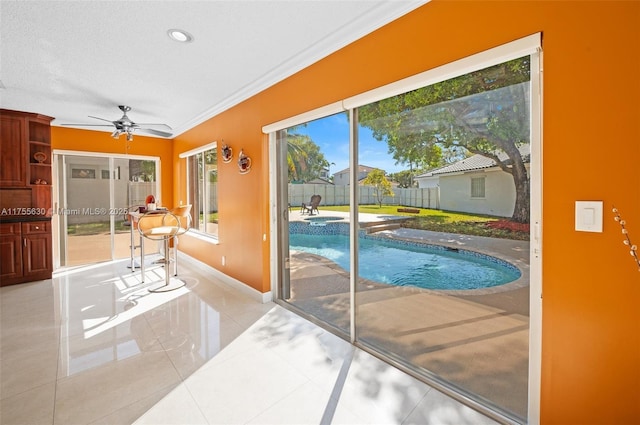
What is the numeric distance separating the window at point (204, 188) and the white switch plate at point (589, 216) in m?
4.21

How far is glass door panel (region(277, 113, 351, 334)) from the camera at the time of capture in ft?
8.71

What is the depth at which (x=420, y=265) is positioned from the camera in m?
2.29

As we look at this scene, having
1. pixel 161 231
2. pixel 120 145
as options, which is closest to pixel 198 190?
pixel 161 231

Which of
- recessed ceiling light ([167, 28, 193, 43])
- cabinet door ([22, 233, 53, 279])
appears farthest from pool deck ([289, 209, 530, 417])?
cabinet door ([22, 233, 53, 279])

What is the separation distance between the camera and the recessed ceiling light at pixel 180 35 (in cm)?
225

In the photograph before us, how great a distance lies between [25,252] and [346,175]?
4.93 meters

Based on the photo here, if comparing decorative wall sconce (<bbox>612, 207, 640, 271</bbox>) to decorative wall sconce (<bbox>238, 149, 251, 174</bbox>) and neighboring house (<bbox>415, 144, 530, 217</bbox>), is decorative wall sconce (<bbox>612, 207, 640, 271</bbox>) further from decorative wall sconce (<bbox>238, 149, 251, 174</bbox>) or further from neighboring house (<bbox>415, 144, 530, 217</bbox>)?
decorative wall sconce (<bbox>238, 149, 251, 174</bbox>)

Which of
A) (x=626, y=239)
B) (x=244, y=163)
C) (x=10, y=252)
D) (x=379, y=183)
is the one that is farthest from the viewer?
(x=10, y=252)

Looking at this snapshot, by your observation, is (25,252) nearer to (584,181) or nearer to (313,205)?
(313,205)

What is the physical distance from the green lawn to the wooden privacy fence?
53 mm

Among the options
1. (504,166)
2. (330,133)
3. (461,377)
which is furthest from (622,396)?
(330,133)

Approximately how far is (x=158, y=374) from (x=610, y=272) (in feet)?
8.88

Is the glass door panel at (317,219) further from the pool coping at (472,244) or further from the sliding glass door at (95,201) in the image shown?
the sliding glass door at (95,201)

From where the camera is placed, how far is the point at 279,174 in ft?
11.0
